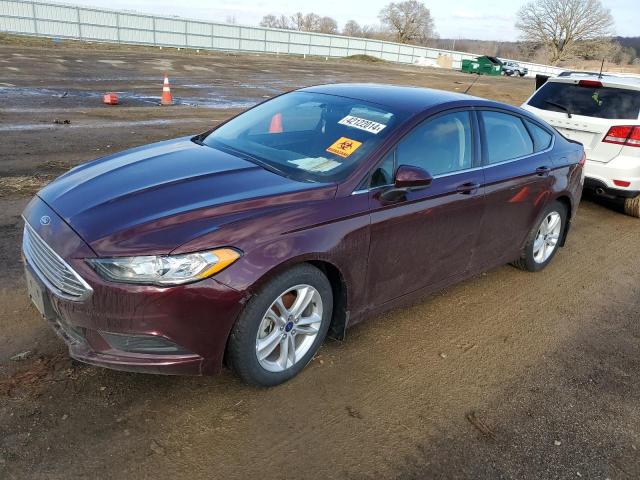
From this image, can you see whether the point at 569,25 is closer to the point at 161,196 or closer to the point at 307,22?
the point at 307,22

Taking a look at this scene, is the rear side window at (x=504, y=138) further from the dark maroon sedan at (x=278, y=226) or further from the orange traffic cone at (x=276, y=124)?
the orange traffic cone at (x=276, y=124)

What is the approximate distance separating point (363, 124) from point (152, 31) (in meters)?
42.3


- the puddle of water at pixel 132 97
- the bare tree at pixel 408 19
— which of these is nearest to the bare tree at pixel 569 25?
the bare tree at pixel 408 19

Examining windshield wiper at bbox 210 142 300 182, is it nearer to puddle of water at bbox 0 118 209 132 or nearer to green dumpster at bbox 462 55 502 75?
puddle of water at bbox 0 118 209 132

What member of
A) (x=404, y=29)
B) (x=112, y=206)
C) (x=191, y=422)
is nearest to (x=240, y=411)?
(x=191, y=422)

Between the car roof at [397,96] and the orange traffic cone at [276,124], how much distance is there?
41 cm

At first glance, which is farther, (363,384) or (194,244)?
(363,384)

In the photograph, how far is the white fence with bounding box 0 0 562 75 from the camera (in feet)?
118

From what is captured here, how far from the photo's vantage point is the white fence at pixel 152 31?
35.9m

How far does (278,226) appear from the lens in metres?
2.86

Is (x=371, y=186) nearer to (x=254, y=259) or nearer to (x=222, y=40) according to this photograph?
(x=254, y=259)

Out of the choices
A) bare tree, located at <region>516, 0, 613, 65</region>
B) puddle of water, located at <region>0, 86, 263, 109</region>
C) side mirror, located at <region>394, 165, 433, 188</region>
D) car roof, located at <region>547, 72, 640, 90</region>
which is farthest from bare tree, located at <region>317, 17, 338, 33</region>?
side mirror, located at <region>394, 165, 433, 188</region>

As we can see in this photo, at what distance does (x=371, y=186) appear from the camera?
3297 mm

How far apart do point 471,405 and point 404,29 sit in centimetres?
10657
